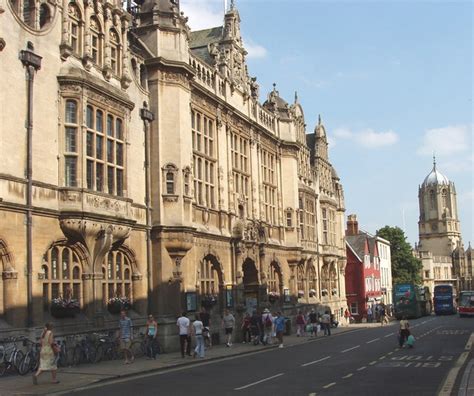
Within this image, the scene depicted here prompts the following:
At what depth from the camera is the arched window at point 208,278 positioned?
119 ft

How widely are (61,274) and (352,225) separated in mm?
74407

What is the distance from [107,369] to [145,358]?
4833 mm

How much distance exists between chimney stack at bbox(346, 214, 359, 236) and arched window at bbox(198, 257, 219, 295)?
59.3 meters

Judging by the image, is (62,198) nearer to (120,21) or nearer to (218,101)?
(120,21)

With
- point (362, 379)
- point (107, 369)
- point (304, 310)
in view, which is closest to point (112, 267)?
point (107, 369)

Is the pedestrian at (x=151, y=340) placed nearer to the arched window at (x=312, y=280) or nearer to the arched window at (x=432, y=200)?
the arched window at (x=312, y=280)

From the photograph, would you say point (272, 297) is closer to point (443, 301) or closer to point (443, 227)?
point (443, 301)

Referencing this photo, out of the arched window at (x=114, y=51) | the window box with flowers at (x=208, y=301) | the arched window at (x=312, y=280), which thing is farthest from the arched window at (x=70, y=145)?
A: the arched window at (x=312, y=280)

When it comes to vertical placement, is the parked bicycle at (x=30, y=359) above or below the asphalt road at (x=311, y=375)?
above

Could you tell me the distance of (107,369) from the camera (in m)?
23.2

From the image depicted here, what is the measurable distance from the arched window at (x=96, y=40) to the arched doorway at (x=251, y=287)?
1883cm

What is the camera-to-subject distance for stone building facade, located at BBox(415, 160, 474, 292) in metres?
193

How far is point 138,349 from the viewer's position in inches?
1144

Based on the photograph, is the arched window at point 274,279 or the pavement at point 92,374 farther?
the arched window at point 274,279
